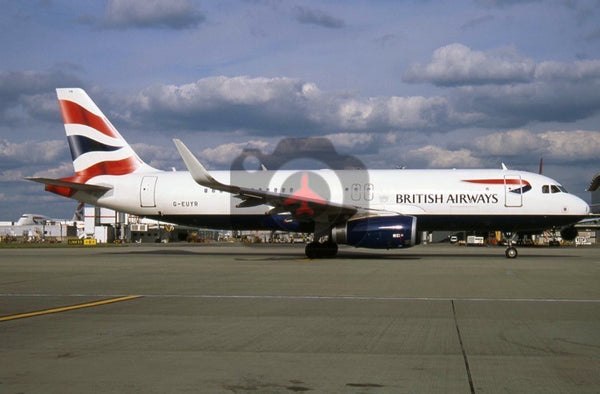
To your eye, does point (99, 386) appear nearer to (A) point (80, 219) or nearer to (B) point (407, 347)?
(B) point (407, 347)

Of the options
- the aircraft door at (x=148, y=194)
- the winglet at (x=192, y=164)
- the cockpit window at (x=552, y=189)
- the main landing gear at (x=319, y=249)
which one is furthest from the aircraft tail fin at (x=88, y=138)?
the cockpit window at (x=552, y=189)

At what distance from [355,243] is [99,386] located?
61.7 ft

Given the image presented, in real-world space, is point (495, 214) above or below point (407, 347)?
above

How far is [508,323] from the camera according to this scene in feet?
28.5

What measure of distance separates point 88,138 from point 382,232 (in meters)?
14.9

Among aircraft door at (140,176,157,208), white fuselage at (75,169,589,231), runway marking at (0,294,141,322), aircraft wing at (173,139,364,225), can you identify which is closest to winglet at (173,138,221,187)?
aircraft wing at (173,139,364,225)

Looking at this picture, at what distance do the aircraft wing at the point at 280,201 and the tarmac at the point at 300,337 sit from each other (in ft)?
26.7

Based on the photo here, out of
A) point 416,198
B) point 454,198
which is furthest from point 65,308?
point 454,198

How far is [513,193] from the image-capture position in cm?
2558

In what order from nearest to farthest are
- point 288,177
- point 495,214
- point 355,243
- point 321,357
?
point 321,357, point 355,243, point 495,214, point 288,177

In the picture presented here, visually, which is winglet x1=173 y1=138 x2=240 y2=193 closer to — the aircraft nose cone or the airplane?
the airplane

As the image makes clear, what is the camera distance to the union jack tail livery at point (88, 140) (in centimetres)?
2933

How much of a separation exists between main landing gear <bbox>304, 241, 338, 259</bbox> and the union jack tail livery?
9.70 meters

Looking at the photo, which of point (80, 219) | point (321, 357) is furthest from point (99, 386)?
point (80, 219)
